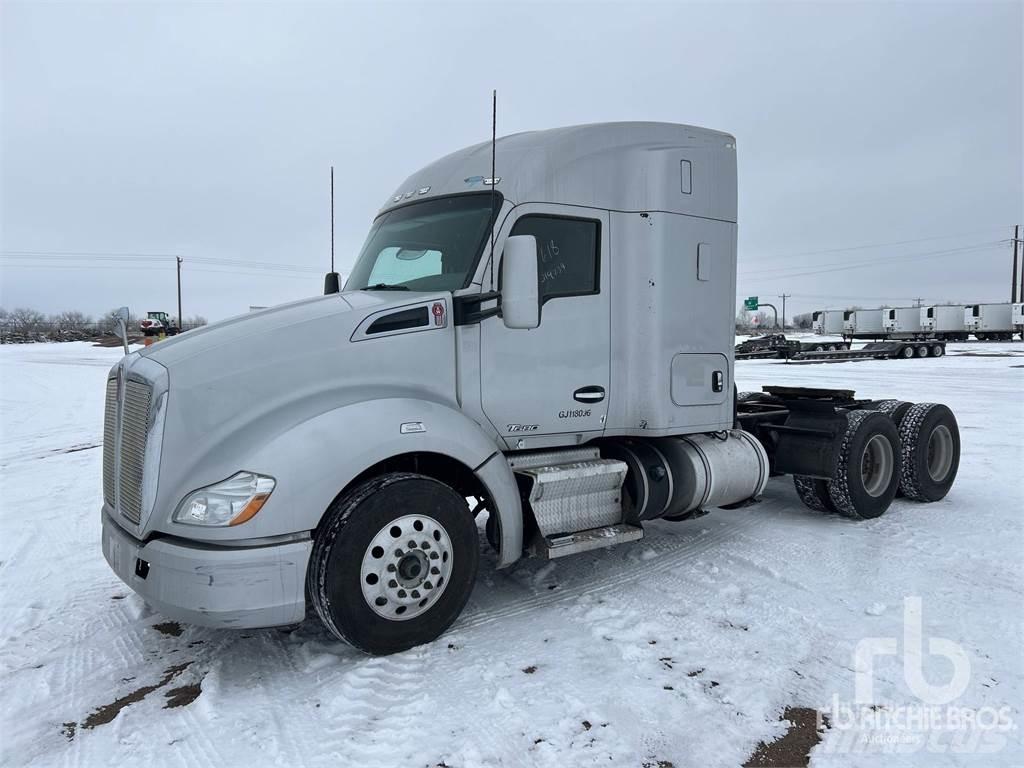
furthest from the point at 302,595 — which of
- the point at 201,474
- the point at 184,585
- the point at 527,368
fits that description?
the point at 527,368

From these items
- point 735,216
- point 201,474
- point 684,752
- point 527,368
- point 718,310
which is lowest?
point 684,752

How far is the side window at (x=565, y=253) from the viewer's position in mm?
4515

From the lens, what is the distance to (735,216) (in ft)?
17.9

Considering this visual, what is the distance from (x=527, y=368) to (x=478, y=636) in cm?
169

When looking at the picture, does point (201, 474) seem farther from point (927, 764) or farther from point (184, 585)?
point (927, 764)

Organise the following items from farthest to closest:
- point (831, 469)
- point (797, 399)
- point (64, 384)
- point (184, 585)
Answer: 1. point (64, 384)
2. point (797, 399)
3. point (831, 469)
4. point (184, 585)

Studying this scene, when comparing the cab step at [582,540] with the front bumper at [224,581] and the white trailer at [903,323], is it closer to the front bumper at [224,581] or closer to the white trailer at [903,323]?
the front bumper at [224,581]

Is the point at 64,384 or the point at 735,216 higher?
the point at 735,216

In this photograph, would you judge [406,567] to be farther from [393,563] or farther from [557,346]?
[557,346]

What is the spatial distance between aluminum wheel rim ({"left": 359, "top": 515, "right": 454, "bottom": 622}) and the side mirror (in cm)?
128

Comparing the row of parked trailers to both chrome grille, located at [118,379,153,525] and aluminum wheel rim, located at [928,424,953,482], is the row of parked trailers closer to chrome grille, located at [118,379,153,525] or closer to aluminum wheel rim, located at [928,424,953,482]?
aluminum wheel rim, located at [928,424,953,482]

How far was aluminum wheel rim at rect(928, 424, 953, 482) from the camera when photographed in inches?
281

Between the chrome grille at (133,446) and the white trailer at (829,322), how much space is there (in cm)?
6177

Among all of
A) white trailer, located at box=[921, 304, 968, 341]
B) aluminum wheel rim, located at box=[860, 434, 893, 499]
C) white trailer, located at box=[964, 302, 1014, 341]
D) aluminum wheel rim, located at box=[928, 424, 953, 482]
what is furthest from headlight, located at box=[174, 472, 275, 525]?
white trailer, located at box=[964, 302, 1014, 341]
